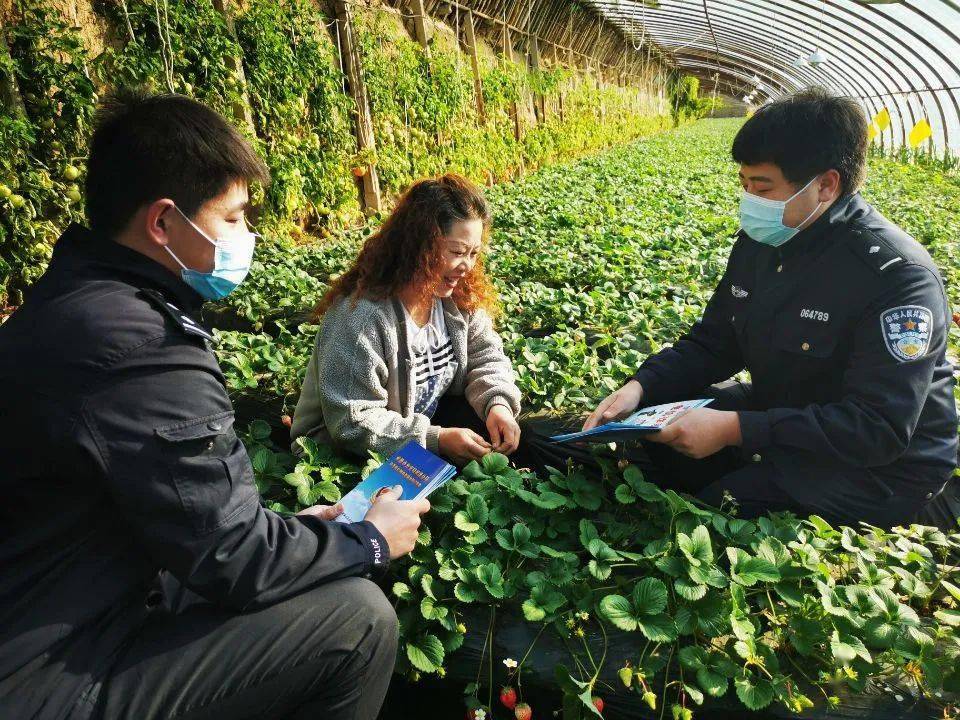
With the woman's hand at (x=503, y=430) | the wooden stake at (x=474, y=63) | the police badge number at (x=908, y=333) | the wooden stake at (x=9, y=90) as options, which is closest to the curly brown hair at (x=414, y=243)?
the woman's hand at (x=503, y=430)

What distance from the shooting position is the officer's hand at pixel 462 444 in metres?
2.36

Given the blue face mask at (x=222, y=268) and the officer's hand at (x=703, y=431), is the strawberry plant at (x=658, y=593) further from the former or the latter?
the blue face mask at (x=222, y=268)

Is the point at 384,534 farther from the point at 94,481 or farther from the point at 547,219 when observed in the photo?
the point at 547,219

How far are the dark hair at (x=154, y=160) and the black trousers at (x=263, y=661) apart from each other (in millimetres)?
834

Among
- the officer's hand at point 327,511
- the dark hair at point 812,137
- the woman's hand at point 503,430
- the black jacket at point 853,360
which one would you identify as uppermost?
the dark hair at point 812,137

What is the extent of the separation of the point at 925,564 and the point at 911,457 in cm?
35

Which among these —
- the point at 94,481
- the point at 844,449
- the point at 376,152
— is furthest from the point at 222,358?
the point at 376,152

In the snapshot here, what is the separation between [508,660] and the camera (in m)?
1.64

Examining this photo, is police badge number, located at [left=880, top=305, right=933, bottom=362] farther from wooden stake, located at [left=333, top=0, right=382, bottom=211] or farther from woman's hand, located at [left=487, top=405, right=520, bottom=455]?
wooden stake, located at [left=333, top=0, right=382, bottom=211]

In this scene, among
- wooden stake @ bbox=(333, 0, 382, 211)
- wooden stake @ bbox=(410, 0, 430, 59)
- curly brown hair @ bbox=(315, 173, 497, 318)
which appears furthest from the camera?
wooden stake @ bbox=(410, 0, 430, 59)

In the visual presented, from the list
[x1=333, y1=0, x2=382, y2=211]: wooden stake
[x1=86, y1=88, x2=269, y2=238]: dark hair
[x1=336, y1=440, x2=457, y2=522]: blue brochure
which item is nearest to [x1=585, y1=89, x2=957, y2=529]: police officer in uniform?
[x1=336, y1=440, x2=457, y2=522]: blue brochure

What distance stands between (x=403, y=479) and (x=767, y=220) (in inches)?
57.8


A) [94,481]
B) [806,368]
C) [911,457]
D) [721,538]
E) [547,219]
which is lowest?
[547,219]

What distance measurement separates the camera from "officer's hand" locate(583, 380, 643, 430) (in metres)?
2.45
